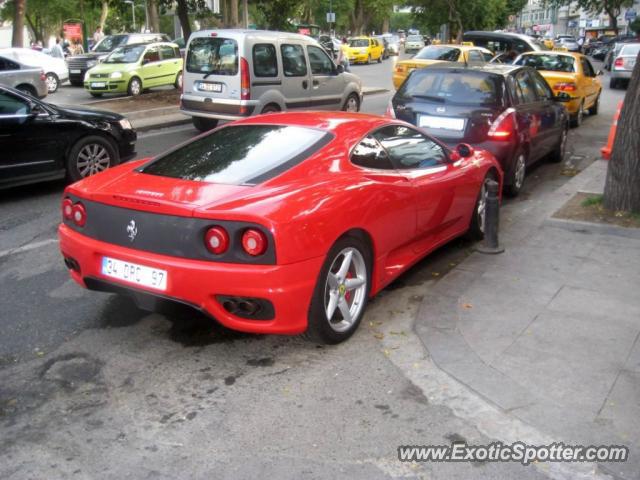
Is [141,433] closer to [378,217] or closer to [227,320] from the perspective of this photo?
[227,320]

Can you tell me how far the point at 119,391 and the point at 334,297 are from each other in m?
1.36

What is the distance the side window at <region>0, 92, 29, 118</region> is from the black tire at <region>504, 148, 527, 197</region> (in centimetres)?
578

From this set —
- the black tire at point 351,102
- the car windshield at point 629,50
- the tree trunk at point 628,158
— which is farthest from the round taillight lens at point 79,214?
the car windshield at point 629,50

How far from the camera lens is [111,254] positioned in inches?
163

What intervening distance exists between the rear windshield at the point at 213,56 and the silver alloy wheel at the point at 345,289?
334 inches

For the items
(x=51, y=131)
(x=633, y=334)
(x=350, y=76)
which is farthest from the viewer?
(x=350, y=76)

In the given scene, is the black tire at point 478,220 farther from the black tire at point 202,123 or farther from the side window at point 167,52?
the side window at point 167,52

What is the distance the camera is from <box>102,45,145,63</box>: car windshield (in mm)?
20078

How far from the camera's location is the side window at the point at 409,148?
5234mm

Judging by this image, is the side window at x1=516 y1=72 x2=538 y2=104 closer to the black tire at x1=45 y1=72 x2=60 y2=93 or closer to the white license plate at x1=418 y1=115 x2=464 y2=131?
the white license plate at x1=418 y1=115 x2=464 y2=131

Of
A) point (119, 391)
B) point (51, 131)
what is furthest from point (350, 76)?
point (119, 391)

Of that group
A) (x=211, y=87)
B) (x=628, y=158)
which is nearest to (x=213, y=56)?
(x=211, y=87)

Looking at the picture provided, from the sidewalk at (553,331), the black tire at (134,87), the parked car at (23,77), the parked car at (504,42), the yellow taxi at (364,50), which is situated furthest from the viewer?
the yellow taxi at (364,50)

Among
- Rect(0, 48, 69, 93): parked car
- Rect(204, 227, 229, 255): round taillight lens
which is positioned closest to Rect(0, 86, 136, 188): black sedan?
Rect(204, 227, 229, 255): round taillight lens
